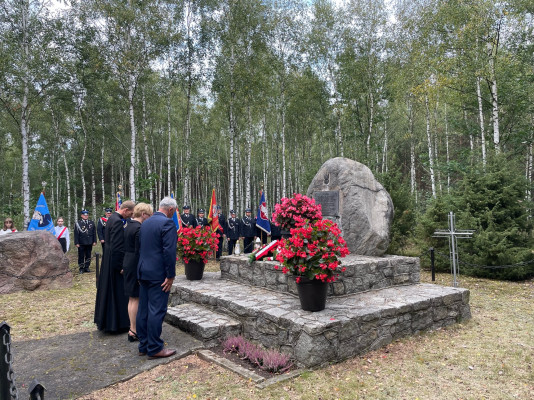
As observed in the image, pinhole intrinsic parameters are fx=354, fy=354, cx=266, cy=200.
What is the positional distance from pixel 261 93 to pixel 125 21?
7.02 m

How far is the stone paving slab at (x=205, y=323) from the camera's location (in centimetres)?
425

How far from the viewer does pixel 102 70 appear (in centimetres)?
1319

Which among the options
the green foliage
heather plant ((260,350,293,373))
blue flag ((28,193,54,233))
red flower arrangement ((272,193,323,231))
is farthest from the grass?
blue flag ((28,193,54,233))

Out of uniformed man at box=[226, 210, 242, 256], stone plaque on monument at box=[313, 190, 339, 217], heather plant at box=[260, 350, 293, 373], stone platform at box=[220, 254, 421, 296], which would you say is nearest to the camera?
heather plant at box=[260, 350, 293, 373]

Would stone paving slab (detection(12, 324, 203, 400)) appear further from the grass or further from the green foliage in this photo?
the green foliage

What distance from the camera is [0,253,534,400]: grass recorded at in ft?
10.2

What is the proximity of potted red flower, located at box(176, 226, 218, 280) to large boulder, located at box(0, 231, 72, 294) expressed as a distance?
11.4ft

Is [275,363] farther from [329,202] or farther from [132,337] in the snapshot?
[329,202]

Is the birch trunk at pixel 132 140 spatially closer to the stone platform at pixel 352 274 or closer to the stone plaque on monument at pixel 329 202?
the stone platform at pixel 352 274

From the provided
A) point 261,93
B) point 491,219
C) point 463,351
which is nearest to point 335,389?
point 463,351

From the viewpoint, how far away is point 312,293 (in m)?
4.16

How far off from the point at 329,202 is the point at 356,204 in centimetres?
53

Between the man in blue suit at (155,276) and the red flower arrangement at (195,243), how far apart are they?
7.69 feet

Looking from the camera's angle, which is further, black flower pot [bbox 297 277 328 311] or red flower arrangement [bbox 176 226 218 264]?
red flower arrangement [bbox 176 226 218 264]
